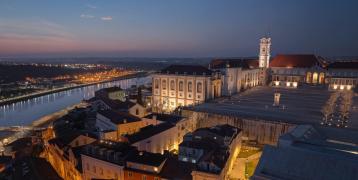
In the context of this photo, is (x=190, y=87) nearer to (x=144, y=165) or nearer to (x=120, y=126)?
(x=120, y=126)

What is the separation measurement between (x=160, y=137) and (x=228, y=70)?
72.0ft

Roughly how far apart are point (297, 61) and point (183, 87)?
28.2 metres

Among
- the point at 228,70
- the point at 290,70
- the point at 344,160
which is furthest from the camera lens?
A: the point at 290,70

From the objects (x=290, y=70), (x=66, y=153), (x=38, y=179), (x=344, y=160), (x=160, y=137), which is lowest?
(x=38, y=179)

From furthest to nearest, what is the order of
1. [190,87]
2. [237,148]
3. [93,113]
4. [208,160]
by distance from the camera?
[190,87]
[93,113]
[237,148]
[208,160]

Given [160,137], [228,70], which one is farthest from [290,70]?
[160,137]

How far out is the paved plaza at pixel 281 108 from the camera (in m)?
24.1

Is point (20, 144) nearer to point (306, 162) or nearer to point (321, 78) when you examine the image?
point (306, 162)

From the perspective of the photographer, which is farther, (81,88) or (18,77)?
(18,77)

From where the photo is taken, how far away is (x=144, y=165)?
46.7 ft

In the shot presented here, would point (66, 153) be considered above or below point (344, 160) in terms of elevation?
below

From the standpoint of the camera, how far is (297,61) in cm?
5131

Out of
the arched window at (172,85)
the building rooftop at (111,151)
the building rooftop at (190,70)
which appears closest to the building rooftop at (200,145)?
the building rooftop at (111,151)

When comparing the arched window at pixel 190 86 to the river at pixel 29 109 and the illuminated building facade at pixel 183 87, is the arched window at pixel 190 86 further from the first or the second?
the river at pixel 29 109
